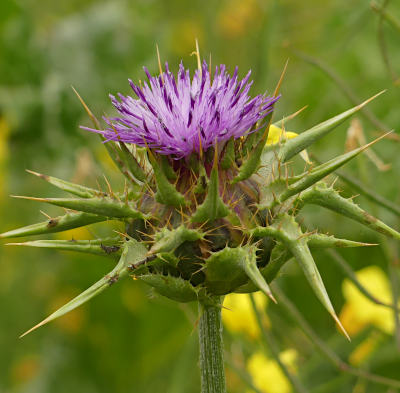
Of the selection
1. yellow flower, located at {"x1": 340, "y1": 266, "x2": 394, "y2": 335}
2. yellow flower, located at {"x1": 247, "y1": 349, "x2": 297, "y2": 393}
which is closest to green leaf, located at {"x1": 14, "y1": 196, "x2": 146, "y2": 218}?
yellow flower, located at {"x1": 247, "y1": 349, "x2": 297, "y2": 393}

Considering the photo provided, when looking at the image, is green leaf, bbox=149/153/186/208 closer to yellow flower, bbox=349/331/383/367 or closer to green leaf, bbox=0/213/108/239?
green leaf, bbox=0/213/108/239

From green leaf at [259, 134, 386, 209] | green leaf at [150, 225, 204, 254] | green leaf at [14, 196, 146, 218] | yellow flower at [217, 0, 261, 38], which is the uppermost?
yellow flower at [217, 0, 261, 38]

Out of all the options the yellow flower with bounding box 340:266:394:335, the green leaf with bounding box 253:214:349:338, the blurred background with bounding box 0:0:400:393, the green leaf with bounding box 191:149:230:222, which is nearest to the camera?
the green leaf with bounding box 253:214:349:338

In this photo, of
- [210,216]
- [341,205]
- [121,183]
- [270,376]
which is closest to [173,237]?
[210,216]

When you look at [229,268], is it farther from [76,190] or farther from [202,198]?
[76,190]

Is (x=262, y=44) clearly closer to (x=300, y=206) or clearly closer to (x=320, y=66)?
(x=320, y=66)

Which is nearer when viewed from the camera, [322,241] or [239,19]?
[322,241]
